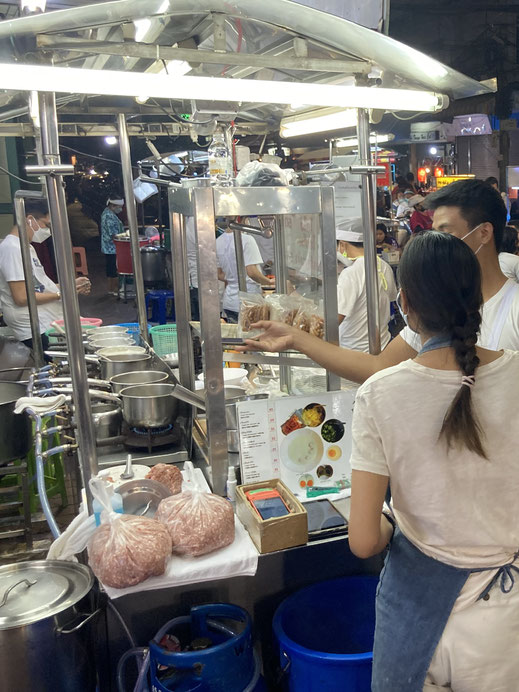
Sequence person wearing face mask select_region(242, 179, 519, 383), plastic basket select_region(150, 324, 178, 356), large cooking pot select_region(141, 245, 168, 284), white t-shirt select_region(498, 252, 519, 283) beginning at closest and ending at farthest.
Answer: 1. person wearing face mask select_region(242, 179, 519, 383)
2. white t-shirt select_region(498, 252, 519, 283)
3. plastic basket select_region(150, 324, 178, 356)
4. large cooking pot select_region(141, 245, 168, 284)

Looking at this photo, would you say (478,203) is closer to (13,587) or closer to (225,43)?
(225,43)

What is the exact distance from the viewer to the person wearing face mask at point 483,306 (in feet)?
7.53

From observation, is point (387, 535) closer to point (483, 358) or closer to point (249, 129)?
point (483, 358)

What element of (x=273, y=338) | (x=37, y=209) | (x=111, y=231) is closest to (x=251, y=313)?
(x=273, y=338)

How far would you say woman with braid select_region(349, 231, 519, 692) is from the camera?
1.49 meters

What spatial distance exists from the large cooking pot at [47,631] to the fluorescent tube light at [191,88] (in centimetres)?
161

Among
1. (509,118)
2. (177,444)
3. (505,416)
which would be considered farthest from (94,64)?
(509,118)

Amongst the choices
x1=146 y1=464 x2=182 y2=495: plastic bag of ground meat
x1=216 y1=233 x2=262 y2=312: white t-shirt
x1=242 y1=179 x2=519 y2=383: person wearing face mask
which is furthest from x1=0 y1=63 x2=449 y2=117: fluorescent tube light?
x1=216 y1=233 x2=262 y2=312: white t-shirt

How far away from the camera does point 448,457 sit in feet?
4.93

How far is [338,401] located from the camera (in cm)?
261

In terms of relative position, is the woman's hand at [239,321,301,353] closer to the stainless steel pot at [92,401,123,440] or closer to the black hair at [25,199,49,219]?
the stainless steel pot at [92,401,123,440]

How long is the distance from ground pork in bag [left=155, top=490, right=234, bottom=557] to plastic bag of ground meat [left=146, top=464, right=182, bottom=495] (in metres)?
0.26

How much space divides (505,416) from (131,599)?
66.3 inches

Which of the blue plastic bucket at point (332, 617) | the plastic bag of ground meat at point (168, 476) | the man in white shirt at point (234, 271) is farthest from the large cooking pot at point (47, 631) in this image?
the man in white shirt at point (234, 271)
